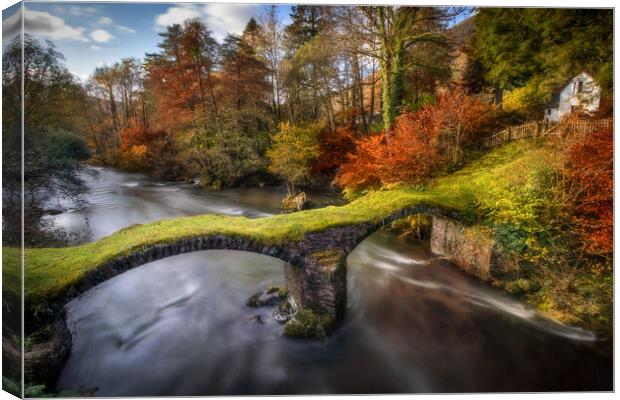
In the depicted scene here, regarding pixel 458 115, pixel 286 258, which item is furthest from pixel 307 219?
pixel 458 115

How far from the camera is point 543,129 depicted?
4.58m

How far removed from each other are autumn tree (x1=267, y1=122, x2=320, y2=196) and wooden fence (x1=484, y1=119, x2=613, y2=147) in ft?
9.72

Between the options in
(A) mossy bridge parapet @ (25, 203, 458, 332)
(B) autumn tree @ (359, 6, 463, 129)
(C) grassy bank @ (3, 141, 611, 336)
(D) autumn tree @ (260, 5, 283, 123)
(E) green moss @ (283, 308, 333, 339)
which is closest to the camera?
(A) mossy bridge parapet @ (25, 203, 458, 332)

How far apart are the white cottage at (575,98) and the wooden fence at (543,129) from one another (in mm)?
135

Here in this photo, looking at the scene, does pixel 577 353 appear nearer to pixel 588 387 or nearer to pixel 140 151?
pixel 588 387

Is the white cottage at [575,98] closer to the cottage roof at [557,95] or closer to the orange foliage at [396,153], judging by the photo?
the cottage roof at [557,95]

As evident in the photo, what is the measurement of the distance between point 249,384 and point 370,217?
2894 millimetres

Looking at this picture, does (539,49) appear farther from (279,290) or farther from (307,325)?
(279,290)

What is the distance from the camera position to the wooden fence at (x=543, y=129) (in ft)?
13.2

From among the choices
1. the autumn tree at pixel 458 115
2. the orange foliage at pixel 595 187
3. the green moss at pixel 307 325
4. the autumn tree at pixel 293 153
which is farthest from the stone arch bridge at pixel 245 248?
the orange foliage at pixel 595 187

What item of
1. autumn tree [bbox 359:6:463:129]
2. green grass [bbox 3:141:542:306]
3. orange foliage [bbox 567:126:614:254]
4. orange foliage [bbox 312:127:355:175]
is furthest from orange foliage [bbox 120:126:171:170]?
orange foliage [bbox 567:126:614:254]

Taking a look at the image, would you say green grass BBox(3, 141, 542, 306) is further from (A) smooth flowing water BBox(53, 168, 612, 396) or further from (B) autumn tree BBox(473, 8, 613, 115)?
(B) autumn tree BBox(473, 8, 613, 115)

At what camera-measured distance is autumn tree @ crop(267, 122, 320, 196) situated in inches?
191

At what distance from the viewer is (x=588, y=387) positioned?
3.93 m
